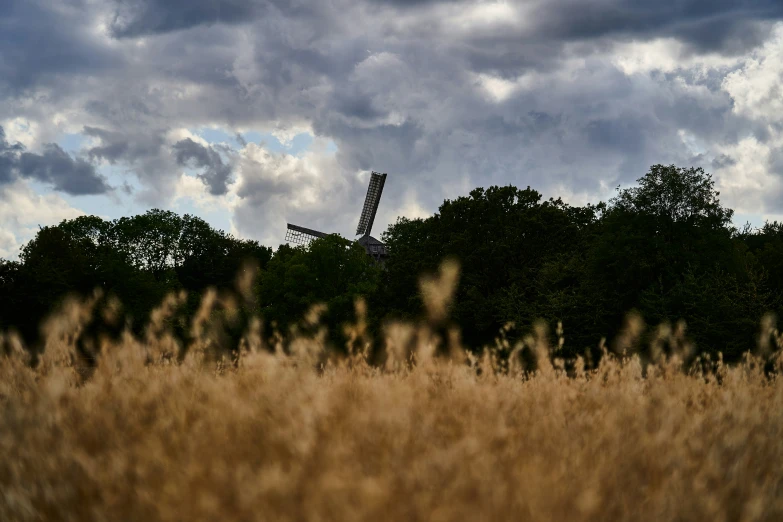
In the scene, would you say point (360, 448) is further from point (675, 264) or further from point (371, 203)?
point (371, 203)

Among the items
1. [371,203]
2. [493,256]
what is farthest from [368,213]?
[493,256]

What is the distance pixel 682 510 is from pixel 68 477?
10.2 feet

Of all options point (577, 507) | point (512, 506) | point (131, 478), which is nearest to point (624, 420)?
point (577, 507)

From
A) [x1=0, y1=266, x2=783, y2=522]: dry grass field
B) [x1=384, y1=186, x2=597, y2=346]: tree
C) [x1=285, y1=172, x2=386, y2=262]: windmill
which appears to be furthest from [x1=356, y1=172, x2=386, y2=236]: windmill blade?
[x1=0, y1=266, x2=783, y2=522]: dry grass field

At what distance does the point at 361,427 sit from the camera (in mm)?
4191

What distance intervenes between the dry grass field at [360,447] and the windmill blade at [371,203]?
3513 inches

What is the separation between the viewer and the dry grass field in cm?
334

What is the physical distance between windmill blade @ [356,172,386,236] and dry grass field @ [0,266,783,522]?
8923 cm

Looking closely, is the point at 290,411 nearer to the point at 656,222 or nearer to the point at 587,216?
the point at 656,222

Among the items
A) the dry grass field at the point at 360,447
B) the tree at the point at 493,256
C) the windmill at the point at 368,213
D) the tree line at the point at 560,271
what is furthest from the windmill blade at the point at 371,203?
the dry grass field at the point at 360,447

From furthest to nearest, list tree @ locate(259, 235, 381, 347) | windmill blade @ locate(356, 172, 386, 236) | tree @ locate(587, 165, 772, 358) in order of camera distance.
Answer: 1. windmill blade @ locate(356, 172, 386, 236)
2. tree @ locate(259, 235, 381, 347)
3. tree @ locate(587, 165, 772, 358)

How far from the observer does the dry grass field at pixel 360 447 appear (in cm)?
334

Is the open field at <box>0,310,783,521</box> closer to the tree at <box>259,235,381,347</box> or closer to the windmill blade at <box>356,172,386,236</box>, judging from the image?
the tree at <box>259,235,381,347</box>

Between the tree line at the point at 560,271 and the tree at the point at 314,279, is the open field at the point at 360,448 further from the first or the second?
the tree at the point at 314,279
